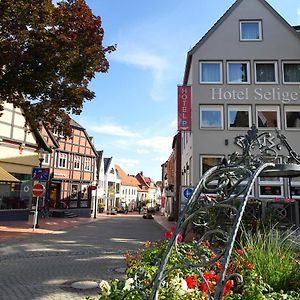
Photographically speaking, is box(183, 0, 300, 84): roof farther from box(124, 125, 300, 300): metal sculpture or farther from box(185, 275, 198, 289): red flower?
box(185, 275, 198, 289): red flower

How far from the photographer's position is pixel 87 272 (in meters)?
8.88

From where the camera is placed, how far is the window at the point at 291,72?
21.3m

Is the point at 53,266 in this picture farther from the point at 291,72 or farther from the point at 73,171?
the point at 73,171

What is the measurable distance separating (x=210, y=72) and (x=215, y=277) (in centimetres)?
1849

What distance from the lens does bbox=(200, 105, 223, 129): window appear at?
21.2 m

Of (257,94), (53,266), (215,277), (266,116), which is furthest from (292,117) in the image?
(215,277)

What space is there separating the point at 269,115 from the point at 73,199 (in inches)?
959

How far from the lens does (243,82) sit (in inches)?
838

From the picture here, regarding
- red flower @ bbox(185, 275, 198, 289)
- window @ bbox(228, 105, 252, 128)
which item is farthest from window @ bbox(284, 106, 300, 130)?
red flower @ bbox(185, 275, 198, 289)

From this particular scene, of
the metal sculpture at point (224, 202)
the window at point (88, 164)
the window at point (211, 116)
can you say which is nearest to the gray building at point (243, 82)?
the window at point (211, 116)

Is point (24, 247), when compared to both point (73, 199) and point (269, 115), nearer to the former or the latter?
point (269, 115)

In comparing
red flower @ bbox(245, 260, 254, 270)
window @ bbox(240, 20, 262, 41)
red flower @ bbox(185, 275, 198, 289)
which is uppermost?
window @ bbox(240, 20, 262, 41)

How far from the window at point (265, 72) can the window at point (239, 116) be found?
192 cm

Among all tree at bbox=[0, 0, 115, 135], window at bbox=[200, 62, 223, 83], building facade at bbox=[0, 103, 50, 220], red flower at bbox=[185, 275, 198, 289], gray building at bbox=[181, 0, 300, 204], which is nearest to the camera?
red flower at bbox=[185, 275, 198, 289]
